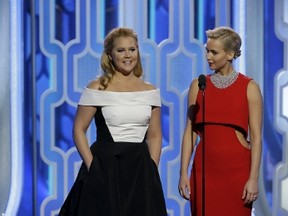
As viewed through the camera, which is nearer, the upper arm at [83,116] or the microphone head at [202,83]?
the microphone head at [202,83]

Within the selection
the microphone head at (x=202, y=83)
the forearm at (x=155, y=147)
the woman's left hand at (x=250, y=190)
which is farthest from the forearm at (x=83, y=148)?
the woman's left hand at (x=250, y=190)

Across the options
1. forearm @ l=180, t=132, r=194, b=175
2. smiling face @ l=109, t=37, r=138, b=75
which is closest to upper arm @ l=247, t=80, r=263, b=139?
forearm @ l=180, t=132, r=194, b=175

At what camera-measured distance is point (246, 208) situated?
9.00 feet

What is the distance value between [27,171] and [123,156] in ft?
4.16

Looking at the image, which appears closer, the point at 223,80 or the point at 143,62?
the point at 223,80

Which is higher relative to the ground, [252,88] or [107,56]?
[107,56]

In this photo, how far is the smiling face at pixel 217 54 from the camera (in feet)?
8.89

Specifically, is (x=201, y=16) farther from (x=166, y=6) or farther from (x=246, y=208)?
(x=246, y=208)

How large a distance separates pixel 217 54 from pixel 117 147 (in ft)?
1.81

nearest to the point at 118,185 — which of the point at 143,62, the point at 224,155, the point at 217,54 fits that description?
the point at 224,155

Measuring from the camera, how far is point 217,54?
2.71 meters

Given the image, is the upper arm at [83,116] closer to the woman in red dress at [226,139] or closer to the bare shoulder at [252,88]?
the woman in red dress at [226,139]

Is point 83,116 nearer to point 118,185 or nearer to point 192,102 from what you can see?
point 118,185

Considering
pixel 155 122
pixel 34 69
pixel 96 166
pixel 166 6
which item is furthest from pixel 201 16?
pixel 96 166
